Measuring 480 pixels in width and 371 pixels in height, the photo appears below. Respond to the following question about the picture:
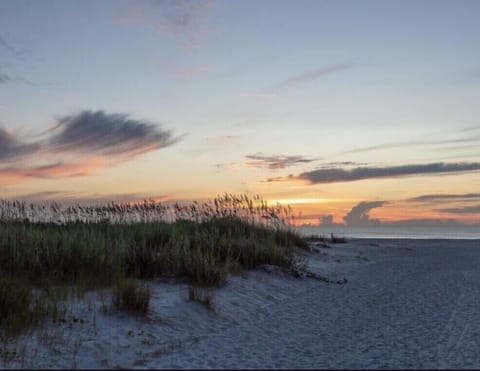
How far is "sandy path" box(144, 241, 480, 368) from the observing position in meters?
7.03

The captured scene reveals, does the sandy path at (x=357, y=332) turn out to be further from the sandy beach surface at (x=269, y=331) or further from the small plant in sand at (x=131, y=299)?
the small plant in sand at (x=131, y=299)

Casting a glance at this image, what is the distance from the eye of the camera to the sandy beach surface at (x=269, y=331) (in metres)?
6.94

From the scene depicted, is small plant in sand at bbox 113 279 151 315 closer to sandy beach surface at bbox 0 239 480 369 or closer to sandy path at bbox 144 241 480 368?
sandy beach surface at bbox 0 239 480 369

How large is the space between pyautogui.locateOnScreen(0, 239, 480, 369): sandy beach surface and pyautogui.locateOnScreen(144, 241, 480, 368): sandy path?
0.01 meters

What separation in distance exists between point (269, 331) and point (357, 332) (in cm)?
142

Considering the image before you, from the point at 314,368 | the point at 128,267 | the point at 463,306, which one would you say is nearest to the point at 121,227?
the point at 128,267

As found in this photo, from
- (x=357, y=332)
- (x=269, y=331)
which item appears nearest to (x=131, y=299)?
(x=269, y=331)

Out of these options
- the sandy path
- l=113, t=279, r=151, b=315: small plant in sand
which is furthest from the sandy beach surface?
l=113, t=279, r=151, b=315: small plant in sand

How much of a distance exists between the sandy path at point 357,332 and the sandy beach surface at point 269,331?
15 millimetres

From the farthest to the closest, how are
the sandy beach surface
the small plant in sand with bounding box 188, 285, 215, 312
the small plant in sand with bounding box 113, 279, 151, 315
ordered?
the small plant in sand with bounding box 188, 285, 215, 312, the small plant in sand with bounding box 113, 279, 151, 315, the sandy beach surface

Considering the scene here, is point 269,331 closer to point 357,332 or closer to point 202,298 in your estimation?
point 357,332

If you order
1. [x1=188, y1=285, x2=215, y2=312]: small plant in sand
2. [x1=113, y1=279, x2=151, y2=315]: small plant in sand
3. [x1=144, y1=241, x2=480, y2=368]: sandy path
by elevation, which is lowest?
[x1=144, y1=241, x2=480, y2=368]: sandy path

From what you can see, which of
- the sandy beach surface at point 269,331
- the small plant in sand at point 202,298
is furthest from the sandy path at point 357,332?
the small plant in sand at point 202,298

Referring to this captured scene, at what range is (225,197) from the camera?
21.5m
